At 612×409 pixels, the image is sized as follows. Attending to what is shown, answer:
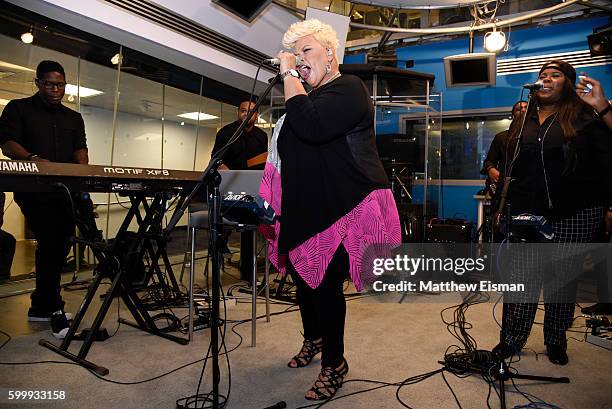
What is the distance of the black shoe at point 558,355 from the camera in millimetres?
2443

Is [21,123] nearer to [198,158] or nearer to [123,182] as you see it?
[123,182]

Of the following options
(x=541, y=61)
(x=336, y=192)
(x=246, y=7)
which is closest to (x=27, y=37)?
(x=246, y=7)

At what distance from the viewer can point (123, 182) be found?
86.9 inches

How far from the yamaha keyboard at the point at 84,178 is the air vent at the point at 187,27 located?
2412 mm

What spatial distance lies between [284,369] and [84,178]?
1.38m

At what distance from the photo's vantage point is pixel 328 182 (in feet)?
5.89

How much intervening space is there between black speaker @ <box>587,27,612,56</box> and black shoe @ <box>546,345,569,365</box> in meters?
4.06

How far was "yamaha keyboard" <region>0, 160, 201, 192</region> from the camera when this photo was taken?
6.17ft

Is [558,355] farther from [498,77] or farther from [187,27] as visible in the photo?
[498,77]

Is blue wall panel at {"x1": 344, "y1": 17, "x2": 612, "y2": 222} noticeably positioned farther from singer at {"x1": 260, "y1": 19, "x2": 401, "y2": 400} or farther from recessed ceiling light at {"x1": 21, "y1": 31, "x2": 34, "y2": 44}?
recessed ceiling light at {"x1": 21, "y1": 31, "x2": 34, "y2": 44}

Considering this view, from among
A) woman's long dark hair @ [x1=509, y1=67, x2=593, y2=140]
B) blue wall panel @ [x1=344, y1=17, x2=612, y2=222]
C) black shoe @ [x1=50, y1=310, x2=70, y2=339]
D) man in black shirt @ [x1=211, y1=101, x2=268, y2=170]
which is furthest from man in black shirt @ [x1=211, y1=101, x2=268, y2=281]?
blue wall panel @ [x1=344, y1=17, x2=612, y2=222]

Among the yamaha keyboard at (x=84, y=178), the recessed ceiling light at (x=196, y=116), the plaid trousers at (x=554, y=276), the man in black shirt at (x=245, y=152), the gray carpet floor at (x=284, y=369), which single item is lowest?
the gray carpet floor at (x=284, y=369)

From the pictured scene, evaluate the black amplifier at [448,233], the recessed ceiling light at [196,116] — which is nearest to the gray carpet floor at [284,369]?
the black amplifier at [448,233]

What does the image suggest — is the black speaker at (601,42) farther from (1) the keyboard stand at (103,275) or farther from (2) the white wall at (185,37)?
(1) the keyboard stand at (103,275)
